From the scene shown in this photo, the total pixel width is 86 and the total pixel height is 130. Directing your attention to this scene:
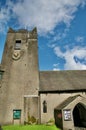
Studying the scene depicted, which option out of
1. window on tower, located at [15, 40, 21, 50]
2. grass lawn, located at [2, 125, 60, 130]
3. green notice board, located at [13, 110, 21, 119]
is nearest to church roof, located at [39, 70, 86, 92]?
green notice board, located at [13, 110, 21, 119]

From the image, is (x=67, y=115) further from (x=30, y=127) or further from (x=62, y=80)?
(x=62, y=80)

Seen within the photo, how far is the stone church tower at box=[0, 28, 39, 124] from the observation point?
87.3 feet

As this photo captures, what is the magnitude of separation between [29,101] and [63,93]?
5.87 m

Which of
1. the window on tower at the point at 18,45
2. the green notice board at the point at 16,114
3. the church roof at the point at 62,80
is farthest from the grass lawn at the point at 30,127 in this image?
the window on tower at the point at 18,45

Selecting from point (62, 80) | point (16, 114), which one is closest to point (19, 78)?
point (16, 114)

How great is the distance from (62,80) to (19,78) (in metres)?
8.19

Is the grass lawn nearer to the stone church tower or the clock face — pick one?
the stone church tower

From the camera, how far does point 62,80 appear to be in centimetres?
3156

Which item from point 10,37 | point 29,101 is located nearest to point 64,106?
point 29,101

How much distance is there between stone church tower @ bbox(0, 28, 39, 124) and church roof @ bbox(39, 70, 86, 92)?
2.24 meters

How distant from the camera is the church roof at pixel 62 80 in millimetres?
28672

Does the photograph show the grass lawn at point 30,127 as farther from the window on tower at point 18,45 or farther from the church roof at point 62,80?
the window on tower at point 18,45

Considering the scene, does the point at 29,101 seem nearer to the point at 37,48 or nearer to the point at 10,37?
the point at 37,48

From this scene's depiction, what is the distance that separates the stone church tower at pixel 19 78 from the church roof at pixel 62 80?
2.24 m
